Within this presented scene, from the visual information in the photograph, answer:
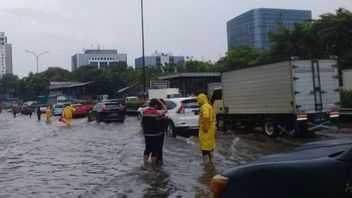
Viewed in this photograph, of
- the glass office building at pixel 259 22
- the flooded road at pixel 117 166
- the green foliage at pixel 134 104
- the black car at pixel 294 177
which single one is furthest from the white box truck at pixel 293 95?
the glass office building at pixel 259 22

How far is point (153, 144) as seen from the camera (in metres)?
12.4

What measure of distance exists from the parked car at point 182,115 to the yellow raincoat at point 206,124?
8834mm

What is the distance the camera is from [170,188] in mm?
9828

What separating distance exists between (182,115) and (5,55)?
160333mm

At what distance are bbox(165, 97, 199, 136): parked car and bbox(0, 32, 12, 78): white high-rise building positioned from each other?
479 ft

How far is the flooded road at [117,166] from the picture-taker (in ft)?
32.8

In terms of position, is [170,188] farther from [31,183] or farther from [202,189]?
[31,183]

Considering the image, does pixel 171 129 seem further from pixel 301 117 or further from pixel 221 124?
pixel 301 117

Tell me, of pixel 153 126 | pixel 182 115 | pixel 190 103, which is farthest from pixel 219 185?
pixel 190 103

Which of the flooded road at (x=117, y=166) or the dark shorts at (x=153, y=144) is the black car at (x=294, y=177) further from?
the dark shorts at (x=153, y=144)

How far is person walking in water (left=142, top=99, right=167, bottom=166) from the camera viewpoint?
1219 centimetres

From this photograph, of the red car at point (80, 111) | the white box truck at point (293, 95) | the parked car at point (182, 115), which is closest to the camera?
the white box truck at point (293, 95)

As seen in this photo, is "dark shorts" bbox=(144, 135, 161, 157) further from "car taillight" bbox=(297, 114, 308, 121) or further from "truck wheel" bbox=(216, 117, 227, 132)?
"truck wheel" bbox=(216, 117, 227, 132)

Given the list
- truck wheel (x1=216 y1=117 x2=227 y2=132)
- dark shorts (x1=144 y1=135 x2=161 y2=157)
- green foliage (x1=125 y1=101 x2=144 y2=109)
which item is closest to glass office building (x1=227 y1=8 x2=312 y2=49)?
green foliage (x1=125 y1=101 x2=144 y2=109)
